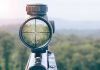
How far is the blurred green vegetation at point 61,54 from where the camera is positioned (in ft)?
77.5

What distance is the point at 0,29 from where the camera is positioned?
26812mm

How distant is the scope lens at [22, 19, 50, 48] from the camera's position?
3.55m

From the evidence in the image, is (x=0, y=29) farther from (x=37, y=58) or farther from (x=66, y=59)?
(x=37, y=58)

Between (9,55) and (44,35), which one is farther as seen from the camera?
(9,55)

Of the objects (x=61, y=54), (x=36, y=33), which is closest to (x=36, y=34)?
(x=36, y=33)

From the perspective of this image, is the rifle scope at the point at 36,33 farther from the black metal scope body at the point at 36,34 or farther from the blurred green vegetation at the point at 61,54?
the blurred green vegetation at the point at 61,54

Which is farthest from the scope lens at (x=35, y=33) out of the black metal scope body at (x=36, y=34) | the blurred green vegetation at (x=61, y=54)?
the blurred green vegetation at (x=61, y=54)

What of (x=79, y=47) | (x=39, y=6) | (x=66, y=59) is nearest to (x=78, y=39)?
(x=79, y=47)

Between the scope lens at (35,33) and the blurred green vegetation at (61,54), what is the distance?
60.1ft

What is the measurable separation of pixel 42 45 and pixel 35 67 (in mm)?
455

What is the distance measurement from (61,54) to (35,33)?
21836 millimetres

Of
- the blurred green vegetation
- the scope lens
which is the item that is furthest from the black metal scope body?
the blurred green vegetation

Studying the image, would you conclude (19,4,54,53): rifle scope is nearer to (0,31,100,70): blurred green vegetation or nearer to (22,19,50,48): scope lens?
(22,19,50,48): scope lens

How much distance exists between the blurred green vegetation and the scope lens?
1832 cm
